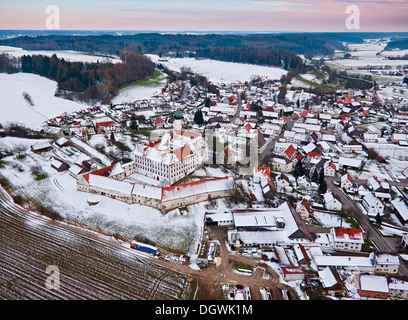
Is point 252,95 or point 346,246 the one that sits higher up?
point 252,95

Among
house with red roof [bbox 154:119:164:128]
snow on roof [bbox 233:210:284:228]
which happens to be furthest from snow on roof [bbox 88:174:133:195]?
house with red roof [bbox 154:119:164:128]

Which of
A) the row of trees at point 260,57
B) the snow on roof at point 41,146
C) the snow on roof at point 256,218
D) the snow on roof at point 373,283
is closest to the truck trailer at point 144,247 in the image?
the snow on roof at point 256,218

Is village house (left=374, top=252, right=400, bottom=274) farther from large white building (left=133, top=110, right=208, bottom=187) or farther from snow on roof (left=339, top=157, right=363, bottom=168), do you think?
large white building (left=133, top=110, right=208, bottom=187)

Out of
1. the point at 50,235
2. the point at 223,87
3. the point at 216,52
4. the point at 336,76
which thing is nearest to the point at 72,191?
→ the point at 50,235

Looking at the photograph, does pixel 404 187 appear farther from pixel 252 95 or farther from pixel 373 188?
pixel 252 95

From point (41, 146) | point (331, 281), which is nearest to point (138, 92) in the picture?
point (41, 146)

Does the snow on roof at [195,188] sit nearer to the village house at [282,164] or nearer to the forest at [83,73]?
the village house at [282,164]
